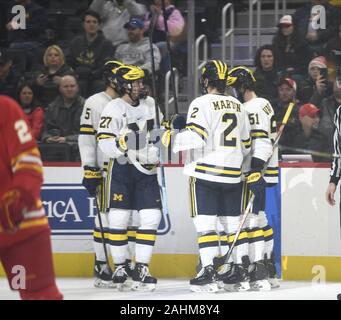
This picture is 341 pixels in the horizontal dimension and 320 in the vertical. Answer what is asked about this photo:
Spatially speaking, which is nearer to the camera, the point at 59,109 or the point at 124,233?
the point at 124,233

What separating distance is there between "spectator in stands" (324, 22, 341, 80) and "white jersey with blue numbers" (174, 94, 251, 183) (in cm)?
162

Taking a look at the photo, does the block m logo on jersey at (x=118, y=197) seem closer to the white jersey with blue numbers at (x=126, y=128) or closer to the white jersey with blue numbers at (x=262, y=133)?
the white jersey with blue numbers at (x=126, y=128)

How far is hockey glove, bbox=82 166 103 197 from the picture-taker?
23.2 feet

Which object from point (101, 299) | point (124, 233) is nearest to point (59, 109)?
point (124, 233)

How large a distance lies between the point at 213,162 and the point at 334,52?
6.48ft

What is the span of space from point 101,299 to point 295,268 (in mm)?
1382

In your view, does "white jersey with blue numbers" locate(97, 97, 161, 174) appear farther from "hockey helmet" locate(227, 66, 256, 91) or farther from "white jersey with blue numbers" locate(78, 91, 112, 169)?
"hockey helmet" locate(227, 66, 256, 91)

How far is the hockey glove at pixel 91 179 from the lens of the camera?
23.2 feet

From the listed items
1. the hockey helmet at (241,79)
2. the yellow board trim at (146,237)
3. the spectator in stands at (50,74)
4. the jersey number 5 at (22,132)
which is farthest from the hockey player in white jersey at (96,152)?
the jersey number 5 at (22,132)

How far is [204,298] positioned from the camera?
645cm

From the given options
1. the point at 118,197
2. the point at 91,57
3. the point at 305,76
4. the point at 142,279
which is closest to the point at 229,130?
the point at 118,197

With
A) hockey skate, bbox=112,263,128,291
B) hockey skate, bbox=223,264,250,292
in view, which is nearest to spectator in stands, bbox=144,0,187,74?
hockey skate, bbox=112,263,128,291
